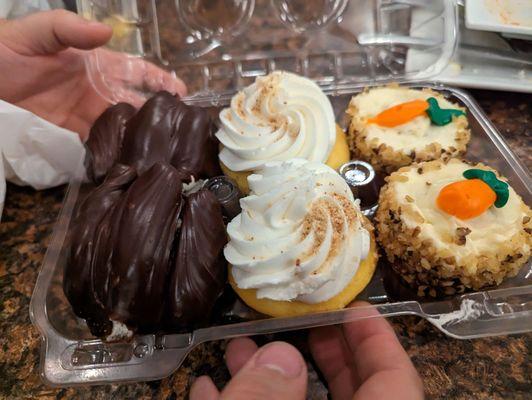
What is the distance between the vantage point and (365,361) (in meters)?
0.89

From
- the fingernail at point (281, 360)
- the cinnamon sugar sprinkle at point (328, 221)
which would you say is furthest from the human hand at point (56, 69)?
the fingernail at point (281, 360)

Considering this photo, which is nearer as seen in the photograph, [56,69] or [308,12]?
[56,69]

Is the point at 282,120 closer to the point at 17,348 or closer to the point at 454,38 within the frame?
the point at 454,38

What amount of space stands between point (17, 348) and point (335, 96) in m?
1.12

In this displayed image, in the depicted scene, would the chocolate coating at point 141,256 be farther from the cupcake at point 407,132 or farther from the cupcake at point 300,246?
the cupcake at point 407,132

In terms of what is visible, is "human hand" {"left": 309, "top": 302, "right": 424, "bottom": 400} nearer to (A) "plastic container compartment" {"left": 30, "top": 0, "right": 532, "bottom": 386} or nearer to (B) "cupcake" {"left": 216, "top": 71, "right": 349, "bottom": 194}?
(B) "cupcake" {"left": 216, "top": 71, "right": 349, "bottom": 194}

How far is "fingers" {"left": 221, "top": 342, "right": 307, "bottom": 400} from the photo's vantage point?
0.74 m

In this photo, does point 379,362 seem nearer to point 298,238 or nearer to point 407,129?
point 298,238

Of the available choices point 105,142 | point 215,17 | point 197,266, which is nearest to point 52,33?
point 105,142

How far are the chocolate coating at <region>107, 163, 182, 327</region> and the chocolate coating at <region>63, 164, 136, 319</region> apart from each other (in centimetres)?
4

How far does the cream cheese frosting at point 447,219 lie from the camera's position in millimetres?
961

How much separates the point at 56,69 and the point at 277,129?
78 centimetres

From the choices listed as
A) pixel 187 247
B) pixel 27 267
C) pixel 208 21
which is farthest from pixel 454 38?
pixel 27 267

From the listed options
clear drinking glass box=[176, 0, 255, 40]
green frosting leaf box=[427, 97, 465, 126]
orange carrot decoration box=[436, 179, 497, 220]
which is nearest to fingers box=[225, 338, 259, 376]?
orange carrot decoration box=[436, 179, 497, 220]
